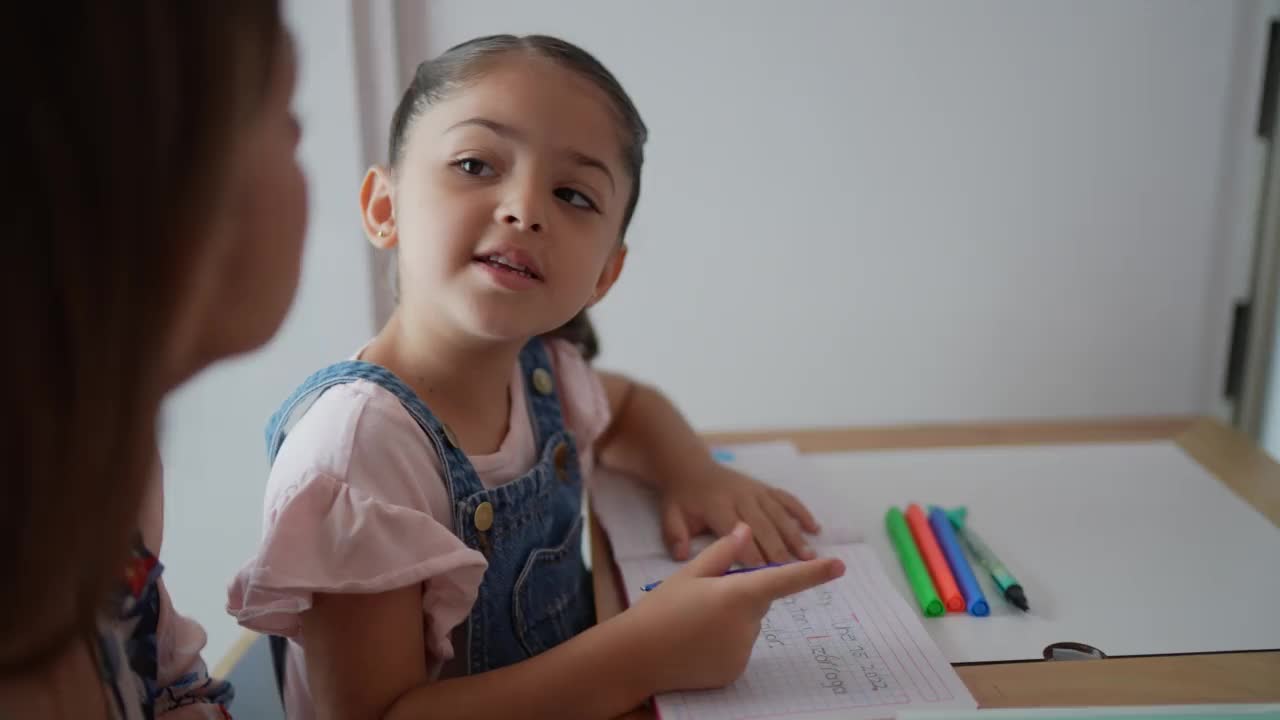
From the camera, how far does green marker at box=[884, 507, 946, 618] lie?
753 mm

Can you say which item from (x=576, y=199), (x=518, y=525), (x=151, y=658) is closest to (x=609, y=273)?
(x=576, y=199)

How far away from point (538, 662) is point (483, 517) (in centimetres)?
12

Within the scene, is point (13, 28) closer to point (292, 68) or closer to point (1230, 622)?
point (292, 68)

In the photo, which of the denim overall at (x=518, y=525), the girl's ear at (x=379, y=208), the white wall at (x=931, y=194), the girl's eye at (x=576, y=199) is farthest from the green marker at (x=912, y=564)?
the white wall at (x=931, y=194)

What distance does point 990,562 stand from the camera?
32.1 inches

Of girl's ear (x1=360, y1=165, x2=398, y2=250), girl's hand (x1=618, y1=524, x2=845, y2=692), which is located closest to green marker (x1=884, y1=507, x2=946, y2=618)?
girl's hand (x1=618, y1=524, x2=845, y2=692)

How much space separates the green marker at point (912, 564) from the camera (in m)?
0.75

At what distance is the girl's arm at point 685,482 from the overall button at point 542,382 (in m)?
0.14

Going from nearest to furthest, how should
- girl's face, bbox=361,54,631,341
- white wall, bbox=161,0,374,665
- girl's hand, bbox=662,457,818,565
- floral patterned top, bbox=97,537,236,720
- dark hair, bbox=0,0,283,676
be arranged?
1. dark hair, bbox=0,0,283,676
2. floral patterned top, bbox=97,537,236,720
3. girl's face, bbox=361,54,631,341
4. girl's hand, bbox=662,457,818,565
5. white wall, bbox=161,0,374,665

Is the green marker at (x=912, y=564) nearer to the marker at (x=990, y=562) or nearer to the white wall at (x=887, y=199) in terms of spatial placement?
the marker at (x=990, y=562)

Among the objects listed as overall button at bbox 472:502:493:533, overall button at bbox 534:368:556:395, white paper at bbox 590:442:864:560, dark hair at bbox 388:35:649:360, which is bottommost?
white paper at bbox 590:442:864:560

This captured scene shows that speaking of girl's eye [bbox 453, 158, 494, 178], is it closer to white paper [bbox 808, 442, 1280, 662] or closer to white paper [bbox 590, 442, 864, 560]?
white paper [bbox 590, 442, 864, 560]

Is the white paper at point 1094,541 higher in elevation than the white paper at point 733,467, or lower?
lower

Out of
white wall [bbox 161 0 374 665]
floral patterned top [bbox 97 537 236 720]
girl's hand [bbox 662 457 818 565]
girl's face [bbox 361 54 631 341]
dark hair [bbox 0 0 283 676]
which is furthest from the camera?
Result: white wall [bbox 161 0 374 665]
